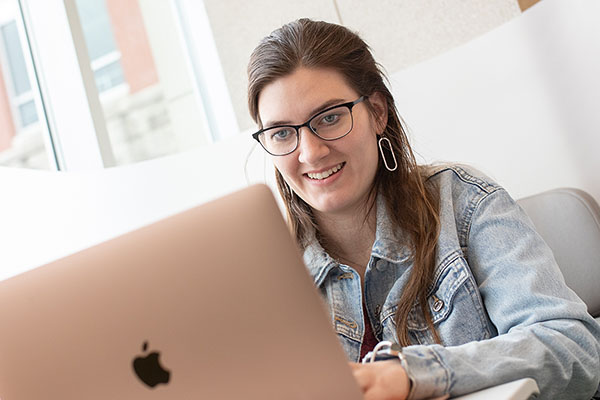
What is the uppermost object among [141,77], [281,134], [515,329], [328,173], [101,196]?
[141,77]

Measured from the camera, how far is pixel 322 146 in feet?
4.39

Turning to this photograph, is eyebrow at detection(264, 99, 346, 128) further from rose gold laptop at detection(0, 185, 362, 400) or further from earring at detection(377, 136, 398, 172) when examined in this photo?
rose gold laptop at detection(0, 185, 362, 400)

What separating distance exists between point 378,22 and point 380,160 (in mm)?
1001

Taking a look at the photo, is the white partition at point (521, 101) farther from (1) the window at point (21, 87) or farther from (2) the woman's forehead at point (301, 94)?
(1) the window at point (21, 87)

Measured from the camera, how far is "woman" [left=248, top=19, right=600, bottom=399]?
3.41 feet

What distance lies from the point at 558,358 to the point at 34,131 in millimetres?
2205

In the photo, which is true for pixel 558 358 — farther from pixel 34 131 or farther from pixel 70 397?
pixel 34 131

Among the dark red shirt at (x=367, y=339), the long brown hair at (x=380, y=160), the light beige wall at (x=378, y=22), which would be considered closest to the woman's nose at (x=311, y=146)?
the long brown hair at (x=380, y=160)

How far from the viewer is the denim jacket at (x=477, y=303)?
0.86 m

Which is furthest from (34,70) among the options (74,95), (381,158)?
(381,158)

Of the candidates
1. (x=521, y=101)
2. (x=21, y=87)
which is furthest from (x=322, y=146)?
(x=21, y=87)

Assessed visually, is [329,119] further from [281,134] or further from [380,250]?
[380,250]

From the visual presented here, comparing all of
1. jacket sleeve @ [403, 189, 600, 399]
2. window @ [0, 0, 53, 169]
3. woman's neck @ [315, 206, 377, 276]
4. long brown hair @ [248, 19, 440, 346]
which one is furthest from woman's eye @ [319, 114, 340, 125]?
window @ [0, 0, 53, 169]

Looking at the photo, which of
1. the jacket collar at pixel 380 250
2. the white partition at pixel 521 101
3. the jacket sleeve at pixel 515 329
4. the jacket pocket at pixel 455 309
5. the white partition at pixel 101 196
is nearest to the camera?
the jacket sleeve at pixel 515 329
